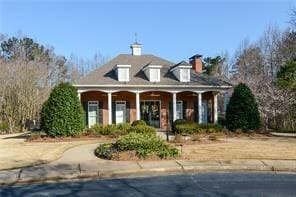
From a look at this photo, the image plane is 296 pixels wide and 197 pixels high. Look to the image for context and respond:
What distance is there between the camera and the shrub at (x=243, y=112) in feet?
96.2

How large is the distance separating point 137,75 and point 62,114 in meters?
11.7

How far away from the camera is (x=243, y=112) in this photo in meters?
29.4

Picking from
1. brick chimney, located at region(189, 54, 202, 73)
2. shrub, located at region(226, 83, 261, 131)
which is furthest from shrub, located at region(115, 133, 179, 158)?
brick chimney, located at region(189, 54, 202, 73)

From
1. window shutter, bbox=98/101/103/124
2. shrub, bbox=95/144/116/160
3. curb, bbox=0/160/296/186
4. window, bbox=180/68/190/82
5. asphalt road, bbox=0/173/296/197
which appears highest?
window, bbox=180/68/190/82

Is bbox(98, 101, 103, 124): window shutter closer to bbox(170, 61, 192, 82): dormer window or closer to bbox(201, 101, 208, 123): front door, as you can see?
bbox(170, 61, 192, 82): dormer window

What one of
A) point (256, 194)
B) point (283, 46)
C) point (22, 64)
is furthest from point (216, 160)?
point (22, 64)

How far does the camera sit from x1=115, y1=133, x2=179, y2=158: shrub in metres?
16.6

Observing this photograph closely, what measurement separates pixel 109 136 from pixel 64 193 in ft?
55.6

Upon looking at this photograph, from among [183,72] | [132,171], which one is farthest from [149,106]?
[132,171]

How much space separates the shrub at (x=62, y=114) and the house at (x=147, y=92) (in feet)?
23.1

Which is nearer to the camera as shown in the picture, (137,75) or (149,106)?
(137,75)

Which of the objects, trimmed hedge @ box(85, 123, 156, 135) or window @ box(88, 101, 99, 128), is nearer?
trimmed hedge @ box(85, 123, 156, 135)

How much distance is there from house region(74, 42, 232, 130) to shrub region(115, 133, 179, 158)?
17.5 m

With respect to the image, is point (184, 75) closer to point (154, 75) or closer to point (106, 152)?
point (154, 75)
